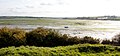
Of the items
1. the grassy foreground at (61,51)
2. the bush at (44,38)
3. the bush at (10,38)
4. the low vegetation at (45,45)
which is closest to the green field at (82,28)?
the bush at (44,38)

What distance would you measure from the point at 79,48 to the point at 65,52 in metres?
2.15

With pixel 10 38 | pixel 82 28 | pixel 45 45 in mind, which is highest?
pixel 10 38

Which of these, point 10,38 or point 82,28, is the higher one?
point 10,38

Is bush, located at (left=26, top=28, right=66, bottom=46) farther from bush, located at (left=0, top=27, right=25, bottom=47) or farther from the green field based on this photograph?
the green field

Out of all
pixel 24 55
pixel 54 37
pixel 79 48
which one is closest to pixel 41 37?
pixel 54 37

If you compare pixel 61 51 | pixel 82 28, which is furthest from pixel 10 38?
pixel 82 28

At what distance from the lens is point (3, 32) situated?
1081 inches

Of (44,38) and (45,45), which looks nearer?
(45,45)

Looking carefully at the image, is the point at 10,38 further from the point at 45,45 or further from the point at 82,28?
the point at 82,28

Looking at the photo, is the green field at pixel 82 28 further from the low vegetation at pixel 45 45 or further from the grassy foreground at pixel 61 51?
the grassy foreground at pixel 61 51

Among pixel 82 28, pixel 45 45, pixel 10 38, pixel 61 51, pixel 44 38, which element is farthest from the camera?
pixel 82 28

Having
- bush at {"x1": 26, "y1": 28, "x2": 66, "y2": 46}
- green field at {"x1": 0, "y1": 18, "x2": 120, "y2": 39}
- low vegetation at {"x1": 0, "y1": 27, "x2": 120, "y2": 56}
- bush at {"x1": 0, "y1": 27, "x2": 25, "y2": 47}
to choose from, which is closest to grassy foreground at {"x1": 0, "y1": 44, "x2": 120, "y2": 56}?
low vegetation at {"x1": 0, "y1": 27, "x2": 120, "y2": 56}

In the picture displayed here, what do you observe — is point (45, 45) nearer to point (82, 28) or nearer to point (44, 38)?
point (44, 38)

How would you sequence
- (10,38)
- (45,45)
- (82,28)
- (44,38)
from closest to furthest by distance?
(10,38) < (45,45) < (44,38) < (82,28)
